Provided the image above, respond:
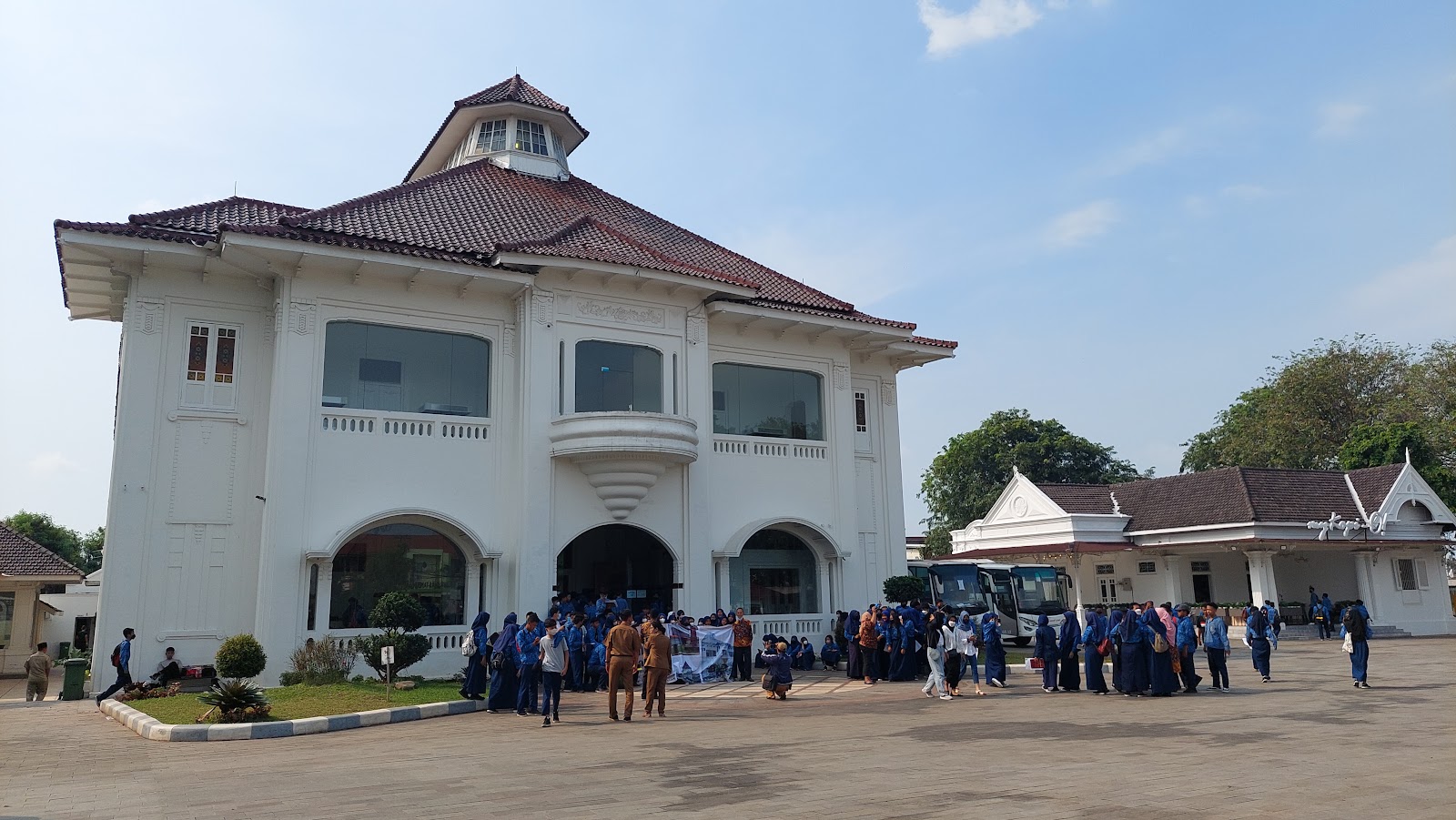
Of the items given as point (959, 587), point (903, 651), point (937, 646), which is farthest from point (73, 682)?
point (959, 587)

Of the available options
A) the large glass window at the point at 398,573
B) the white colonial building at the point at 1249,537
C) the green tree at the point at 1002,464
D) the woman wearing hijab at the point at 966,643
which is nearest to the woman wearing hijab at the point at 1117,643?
the woman wearing hijab at the point at 966,643

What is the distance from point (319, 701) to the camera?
14.8m

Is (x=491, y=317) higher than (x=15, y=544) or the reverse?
higher

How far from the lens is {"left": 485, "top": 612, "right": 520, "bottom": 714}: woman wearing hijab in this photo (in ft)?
48.6

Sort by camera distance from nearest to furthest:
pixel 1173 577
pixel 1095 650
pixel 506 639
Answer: pixel 506 639 < pixel 1095 650 < pixel 1173 577

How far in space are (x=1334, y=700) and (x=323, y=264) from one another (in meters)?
19.1

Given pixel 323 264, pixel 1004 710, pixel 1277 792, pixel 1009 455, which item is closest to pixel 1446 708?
pixel 1004 710

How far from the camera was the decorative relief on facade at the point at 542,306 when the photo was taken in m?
20.8

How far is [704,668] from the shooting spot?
19.1m

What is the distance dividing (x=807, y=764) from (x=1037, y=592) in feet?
73.6

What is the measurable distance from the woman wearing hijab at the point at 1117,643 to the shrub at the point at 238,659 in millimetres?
14088

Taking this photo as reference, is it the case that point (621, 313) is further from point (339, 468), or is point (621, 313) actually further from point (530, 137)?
point (530, 137)

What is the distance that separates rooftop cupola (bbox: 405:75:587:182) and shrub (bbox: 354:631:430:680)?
1493 cm

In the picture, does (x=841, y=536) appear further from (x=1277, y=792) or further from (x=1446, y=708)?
(x=1277, y=792)
